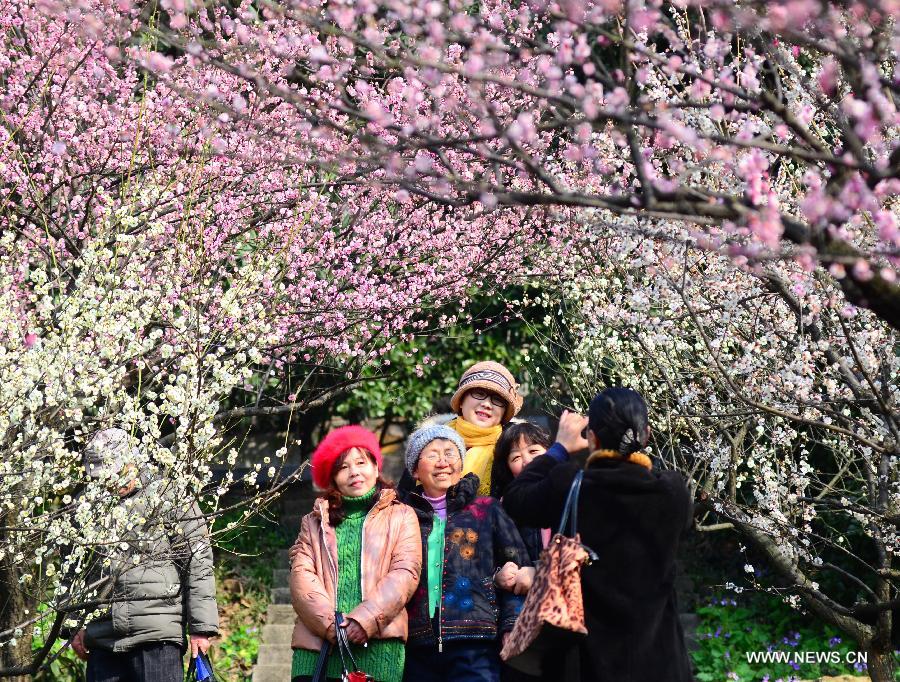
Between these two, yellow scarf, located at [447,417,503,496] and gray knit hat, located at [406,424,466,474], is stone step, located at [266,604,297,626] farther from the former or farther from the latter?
gray knit hat, located at [406,424,466,474]

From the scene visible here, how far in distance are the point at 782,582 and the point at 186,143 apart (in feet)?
19.2

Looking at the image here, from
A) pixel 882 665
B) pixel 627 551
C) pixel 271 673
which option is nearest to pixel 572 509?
pixel 627 551

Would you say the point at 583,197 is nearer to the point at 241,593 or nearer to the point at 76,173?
the point at 76,173

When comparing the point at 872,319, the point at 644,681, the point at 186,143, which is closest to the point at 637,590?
the point at 644,681

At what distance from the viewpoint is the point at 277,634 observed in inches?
383

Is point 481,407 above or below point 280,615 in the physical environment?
above

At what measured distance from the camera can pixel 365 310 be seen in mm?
8375

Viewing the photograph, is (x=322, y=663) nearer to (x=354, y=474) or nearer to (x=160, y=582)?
(x=354, y=474)

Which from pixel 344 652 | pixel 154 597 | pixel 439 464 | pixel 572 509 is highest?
pixel 439 464

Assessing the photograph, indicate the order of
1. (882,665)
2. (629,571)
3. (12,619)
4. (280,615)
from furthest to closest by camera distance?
(280,615) < (882,665) < (12,619) < (629,571)

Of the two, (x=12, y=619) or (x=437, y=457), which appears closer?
(x=437, y=457)

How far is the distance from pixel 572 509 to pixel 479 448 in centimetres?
185

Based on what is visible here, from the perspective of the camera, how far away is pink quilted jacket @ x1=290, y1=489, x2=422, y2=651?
192 inches

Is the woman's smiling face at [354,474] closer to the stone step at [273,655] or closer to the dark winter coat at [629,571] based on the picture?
the dark winter coat at [629,571]
